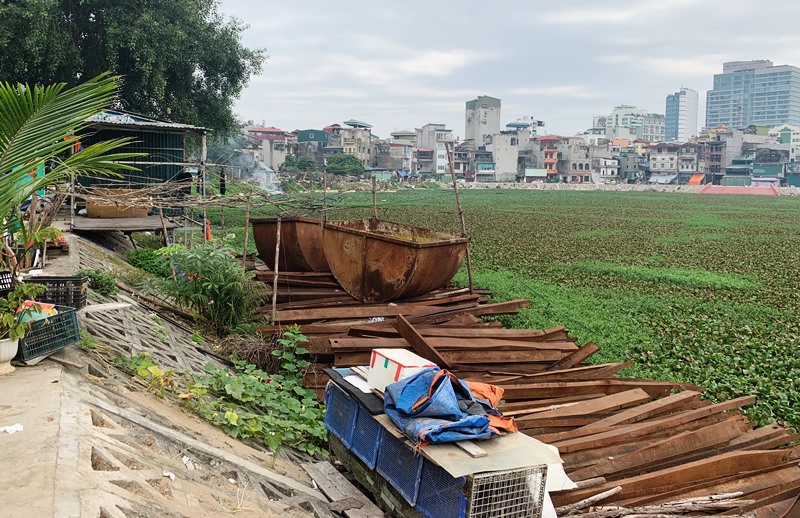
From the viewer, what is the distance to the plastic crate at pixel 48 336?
19.0 ft

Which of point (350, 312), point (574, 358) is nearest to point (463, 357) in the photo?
point (574, 358)

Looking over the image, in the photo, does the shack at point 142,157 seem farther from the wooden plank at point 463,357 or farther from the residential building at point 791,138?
the residential building at point 791,138

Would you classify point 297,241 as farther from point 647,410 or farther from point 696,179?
point 696,179

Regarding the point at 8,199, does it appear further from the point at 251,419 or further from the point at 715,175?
the point at 715,175

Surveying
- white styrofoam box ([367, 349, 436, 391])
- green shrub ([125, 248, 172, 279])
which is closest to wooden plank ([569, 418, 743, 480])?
white styrofoam box ([367, 349, 436, 391])

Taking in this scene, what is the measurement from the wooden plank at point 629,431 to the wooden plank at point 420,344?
6.78ft

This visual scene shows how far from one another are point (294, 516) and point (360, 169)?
80944mm

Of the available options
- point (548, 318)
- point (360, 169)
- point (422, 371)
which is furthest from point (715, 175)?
point (422, 371)

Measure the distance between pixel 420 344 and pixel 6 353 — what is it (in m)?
4.17

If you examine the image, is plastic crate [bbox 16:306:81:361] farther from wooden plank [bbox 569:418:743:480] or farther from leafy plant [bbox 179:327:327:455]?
wooden plank [bbox 569:418:743:480]

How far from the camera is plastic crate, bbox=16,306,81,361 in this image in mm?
5785

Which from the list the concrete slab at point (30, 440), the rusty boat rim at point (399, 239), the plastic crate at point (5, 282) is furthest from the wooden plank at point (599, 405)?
the plastic crate at point (5, 282)

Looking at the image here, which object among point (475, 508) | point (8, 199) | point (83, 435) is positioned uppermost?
point (8, 199)

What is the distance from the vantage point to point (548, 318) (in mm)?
11586
